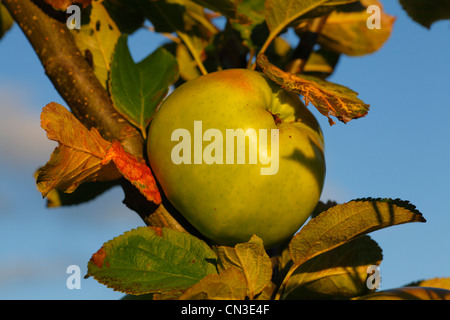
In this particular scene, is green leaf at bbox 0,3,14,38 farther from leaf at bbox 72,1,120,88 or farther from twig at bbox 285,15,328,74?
twig at bbox 285,15,328,74

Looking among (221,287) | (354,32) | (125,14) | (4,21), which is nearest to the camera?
(221,287)

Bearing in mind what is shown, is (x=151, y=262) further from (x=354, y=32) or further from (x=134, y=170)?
(x=354, y=32)

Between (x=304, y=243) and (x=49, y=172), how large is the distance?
15.8 inches

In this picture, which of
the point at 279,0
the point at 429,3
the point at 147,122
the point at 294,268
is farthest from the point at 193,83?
the point at 429,3

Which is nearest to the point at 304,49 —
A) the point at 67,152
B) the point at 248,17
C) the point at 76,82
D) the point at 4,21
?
the point at 248,17

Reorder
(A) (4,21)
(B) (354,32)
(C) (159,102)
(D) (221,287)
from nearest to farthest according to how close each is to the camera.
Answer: (D) (221,287) → (C) (159,102) → (B) (354,32) → (A) (4,21)

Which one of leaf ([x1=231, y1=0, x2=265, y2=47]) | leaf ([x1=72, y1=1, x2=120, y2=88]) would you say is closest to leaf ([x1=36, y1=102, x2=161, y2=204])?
leaf ([x1=72, y1=1, x2=120, y2=88])

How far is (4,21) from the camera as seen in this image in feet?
5.09

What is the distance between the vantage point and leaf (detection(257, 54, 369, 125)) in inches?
27.9

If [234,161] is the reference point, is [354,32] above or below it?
above

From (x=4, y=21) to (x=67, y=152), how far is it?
103 cm

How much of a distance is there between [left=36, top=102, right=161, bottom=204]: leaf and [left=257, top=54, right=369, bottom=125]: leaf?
0.27 m

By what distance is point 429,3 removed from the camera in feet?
3.58
